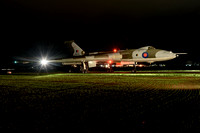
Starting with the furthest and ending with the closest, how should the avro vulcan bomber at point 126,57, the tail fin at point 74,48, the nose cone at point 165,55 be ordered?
the tail fin at point 74,48 < the avro vulcan bomber at point 126,57 < the nose cone at point 165,55

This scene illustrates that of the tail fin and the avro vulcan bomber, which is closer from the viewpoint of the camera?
the avro vulcan bomber

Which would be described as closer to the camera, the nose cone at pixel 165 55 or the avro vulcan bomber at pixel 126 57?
the nose cone at pixel 165 55

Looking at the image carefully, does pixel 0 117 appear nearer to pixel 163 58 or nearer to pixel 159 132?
pixel 159 132

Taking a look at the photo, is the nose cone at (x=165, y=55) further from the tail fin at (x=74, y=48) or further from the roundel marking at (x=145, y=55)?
the tail fin at (x=74, y=48)

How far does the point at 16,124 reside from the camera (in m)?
3.79

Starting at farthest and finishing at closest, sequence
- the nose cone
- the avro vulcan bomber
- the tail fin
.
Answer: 1. the tail fin
2. the avro vulcan bomber
3. the nose cone

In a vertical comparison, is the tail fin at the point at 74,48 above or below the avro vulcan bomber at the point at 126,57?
above

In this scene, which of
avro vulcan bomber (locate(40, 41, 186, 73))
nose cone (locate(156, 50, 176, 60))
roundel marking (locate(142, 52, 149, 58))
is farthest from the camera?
roundel marking (locate(142, 52, 149, 58))

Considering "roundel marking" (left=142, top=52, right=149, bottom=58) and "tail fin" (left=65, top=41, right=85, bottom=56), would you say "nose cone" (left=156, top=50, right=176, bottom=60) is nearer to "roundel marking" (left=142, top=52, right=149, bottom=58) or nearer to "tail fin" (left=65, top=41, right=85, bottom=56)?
"roundel marking" (left=142, top=52, right=149, bottom=58)

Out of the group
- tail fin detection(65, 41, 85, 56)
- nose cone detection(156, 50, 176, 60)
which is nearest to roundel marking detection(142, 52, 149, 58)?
nose cone detection(156, 50, 176, 60)

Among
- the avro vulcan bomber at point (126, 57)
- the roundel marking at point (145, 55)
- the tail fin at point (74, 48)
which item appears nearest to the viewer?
the avro vulcan bomber at point (126, 57)

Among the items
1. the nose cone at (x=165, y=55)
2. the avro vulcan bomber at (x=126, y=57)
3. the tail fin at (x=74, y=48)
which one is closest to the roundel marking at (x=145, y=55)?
the avro vulcan bomber at (x=126, y=57)

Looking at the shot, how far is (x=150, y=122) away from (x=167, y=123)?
0.32 m

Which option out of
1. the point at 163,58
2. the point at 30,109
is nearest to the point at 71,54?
the point at 163,58
